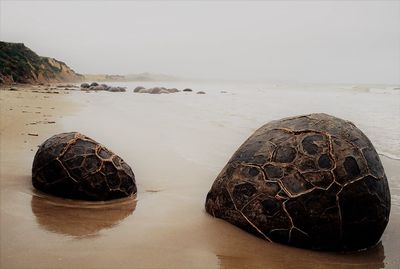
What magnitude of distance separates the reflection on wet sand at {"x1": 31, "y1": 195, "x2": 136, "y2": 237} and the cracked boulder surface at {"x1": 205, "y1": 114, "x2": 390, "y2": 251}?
105cm

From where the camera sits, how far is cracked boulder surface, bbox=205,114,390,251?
8.95 ft

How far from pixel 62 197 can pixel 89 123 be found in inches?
205

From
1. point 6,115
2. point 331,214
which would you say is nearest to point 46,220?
point 331,214

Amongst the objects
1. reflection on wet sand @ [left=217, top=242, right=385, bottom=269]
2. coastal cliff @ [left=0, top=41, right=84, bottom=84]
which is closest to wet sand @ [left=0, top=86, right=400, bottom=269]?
reflection on wet sand @ [left=217, top=242, right=385, bottom=269]

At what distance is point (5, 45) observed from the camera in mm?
34438

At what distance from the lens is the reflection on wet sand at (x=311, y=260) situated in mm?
2510

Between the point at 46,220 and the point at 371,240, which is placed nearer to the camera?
the point at 371,240

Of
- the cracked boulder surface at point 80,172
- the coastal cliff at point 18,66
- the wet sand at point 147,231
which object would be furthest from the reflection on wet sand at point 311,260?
the coastal cliff at point 18,66

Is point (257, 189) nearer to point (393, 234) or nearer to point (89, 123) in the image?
point (393, 234)

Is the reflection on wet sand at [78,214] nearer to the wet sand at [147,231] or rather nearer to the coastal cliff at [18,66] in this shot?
the wet sand at [147,231]

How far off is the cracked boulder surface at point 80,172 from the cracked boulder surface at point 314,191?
1.29 meters

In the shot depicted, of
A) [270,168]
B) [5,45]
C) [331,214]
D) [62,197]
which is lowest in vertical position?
[62,197]

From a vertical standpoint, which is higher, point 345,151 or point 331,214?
point 345,151

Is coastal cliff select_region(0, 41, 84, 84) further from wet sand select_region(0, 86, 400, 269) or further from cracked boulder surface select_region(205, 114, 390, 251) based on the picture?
cracked boulder surface select_region(205, 114, 390, 251)
